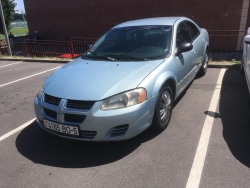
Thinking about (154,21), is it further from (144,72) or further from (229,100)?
(229,100)

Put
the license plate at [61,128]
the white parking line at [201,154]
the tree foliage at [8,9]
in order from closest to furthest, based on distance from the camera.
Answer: the white parking line at [201,154] < the license plate at [61,128] < the tree foliage at [8,9]

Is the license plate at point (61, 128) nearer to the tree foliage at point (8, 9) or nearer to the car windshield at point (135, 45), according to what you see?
the car windshield at point (135, 45)

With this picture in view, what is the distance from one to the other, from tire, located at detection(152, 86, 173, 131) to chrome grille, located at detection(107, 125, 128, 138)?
57 centimetres

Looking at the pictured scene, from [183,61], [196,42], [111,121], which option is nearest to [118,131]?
[111,121]

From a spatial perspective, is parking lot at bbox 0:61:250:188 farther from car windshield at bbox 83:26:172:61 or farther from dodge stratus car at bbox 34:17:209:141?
car windshield at bbox 83:26:172:61

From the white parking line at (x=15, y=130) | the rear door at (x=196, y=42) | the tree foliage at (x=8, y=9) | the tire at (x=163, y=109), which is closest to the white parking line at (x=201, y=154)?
the tire at (x=163, y=109)

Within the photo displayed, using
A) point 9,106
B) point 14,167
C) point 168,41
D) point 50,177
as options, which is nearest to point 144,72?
point 168,41

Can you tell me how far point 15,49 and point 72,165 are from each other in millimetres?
11197

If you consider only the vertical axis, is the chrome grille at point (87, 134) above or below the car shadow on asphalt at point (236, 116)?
above

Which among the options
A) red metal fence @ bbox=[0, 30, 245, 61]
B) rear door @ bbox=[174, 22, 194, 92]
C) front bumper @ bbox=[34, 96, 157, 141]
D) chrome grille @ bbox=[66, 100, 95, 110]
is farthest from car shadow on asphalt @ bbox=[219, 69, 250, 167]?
red metal fence @ bbox=[0, 30, 245, 61]

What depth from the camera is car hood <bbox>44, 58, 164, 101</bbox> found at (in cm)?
283

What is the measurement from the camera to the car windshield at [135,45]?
3.69 meters

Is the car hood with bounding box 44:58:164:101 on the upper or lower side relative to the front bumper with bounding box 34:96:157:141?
upper

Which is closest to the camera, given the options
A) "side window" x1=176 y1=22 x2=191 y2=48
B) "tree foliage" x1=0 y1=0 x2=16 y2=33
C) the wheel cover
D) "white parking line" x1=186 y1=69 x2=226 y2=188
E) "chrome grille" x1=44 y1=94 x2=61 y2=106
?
"white parking line" x1=186 y1=69 x2=226 y2=188
